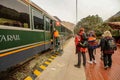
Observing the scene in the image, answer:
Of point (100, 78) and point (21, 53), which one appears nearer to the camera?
point (21, 53)

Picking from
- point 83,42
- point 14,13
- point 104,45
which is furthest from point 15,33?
point 104,45

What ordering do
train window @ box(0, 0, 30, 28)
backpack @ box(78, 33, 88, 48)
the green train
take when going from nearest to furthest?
the green train < train window @ box(0, 0, 30, 28) < backpack @ box(78, 33, 88, 48)

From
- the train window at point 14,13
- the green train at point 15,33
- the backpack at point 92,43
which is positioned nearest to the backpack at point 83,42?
the backpack at point 92,43

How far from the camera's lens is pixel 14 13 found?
488 centimetres

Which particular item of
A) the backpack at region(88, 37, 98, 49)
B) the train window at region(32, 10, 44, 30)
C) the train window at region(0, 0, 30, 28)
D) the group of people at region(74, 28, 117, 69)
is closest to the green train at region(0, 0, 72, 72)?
the train window at region(0, 0, 30, 28)

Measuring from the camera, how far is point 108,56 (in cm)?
686

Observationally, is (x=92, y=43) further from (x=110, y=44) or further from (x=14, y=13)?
(x=14, y=13)

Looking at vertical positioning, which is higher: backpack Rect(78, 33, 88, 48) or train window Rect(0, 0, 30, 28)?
train window Rect(0, 0, 30, 28)

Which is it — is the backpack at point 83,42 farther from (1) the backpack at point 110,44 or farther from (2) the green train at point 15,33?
(2) the green train at point 15,33

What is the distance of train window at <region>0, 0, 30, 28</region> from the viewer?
4.20m

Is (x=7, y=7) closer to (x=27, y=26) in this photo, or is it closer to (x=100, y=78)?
(x=27, y=26)

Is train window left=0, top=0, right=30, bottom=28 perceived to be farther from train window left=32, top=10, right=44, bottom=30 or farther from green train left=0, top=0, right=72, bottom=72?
train window left=32, top=10, right=44, bottom=30

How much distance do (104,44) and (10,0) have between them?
4.26m

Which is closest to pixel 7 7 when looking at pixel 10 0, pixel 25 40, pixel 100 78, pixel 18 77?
pixel 10 0
